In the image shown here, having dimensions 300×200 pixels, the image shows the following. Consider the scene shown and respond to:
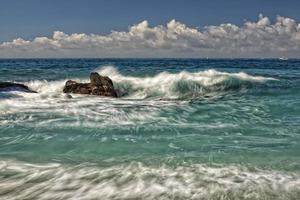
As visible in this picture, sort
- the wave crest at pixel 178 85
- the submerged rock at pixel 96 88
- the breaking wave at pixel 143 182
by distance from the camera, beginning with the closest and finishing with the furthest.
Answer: the breaking wave at pixel 143 182
the submerged rock at pixel 96 88
the wave crest at pixel 178 85

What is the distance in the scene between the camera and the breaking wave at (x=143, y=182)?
651 cm

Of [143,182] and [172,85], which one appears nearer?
[143,182]

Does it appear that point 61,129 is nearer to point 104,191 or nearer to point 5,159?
point 5,159

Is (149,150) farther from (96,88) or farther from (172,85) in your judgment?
(172,85)

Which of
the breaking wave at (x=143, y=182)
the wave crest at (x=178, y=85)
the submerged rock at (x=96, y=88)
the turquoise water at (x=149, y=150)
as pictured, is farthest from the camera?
the wave crest at (x=178, y=85)

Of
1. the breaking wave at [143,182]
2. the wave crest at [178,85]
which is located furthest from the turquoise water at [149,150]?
the wave crest at [178,85]

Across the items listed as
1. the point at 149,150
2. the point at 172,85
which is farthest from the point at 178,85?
the point at 149,150

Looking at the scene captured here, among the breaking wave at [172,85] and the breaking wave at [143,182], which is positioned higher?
the breaking wave at [143,182]

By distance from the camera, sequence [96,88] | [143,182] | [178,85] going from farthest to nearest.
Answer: [178,85] < [96,88] < [143,182]

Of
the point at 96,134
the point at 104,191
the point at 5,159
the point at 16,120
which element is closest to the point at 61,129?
the point at 96,134

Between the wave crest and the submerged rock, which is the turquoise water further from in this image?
the wave crest

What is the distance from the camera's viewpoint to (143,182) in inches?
279

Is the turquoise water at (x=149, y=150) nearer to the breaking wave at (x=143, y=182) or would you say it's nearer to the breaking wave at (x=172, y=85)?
the breaking wave at (x=143, y=182)

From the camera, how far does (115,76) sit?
114 ft
